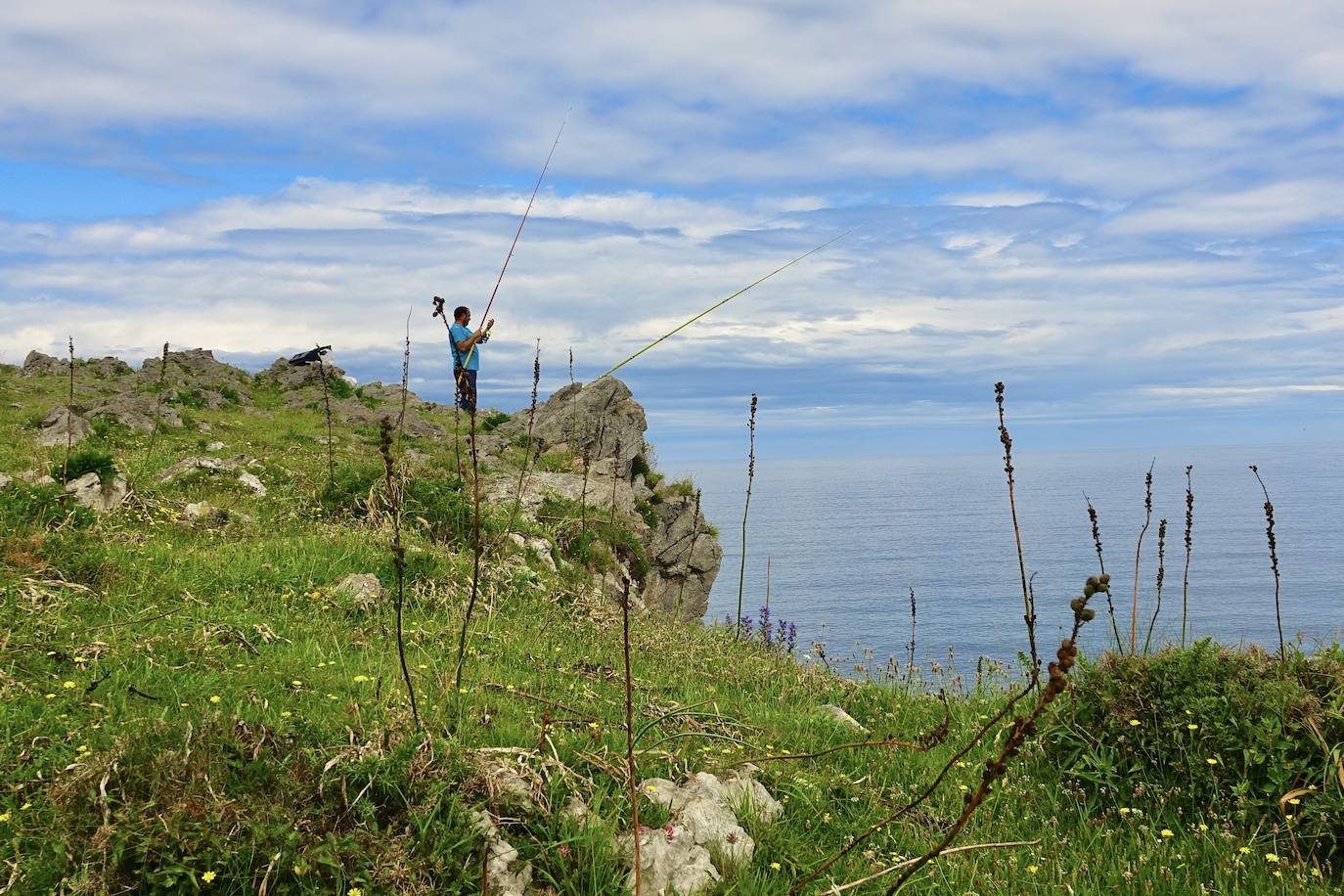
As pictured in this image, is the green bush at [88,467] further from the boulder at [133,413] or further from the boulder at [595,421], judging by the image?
the boulder at [595,421]

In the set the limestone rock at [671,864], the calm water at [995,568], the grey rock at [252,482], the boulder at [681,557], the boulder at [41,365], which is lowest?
the calm water at [995,568]

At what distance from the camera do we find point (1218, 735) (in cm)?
605

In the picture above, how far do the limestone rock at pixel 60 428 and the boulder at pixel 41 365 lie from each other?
49.4 feet

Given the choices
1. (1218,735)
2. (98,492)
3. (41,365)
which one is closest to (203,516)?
(98,492)

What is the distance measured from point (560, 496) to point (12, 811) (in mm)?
12460

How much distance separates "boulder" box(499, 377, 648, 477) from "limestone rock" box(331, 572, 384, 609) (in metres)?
13.7

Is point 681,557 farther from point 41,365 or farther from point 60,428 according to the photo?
point 41,365

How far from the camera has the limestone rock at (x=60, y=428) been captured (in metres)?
17.5

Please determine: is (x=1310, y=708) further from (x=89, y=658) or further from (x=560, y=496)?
(x=560, y=496)

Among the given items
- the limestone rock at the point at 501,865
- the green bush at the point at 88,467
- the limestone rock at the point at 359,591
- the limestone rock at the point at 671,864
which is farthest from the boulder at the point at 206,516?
the limestone rock at the point at 671,864

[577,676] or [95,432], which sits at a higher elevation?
[95,432]

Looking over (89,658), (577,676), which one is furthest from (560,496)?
(89,658)

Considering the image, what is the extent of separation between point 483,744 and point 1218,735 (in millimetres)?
A: 4987

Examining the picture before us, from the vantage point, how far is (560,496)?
16.7 metres
